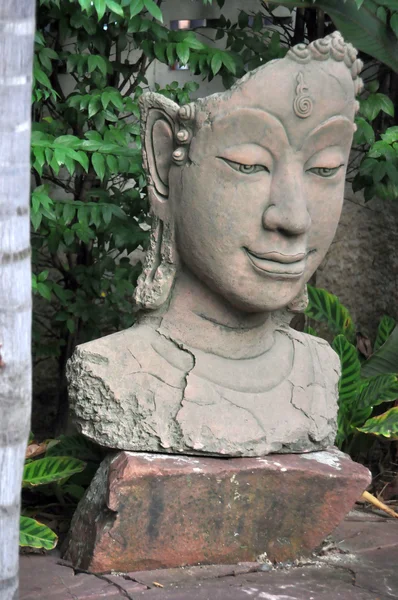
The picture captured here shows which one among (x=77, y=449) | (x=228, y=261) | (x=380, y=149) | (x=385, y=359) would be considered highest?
(x=380, y=149)

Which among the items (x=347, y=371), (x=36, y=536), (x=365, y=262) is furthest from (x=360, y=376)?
(x=36, y=536)

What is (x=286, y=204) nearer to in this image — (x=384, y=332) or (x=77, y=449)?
(x=77, y=449)

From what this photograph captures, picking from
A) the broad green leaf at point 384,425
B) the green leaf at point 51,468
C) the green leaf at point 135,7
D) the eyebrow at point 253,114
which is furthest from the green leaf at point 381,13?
the green leaf at point 51,468

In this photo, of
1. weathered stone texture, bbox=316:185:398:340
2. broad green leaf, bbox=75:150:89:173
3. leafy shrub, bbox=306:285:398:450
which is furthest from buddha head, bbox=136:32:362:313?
weathered stone texture, bbox=316:185:398:340

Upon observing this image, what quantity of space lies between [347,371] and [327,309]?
52 centimetres

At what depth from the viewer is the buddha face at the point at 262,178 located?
341 centimetres

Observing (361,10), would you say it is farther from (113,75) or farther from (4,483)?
(4,483)

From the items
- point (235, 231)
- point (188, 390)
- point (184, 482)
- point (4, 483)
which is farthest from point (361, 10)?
point (4, 483)

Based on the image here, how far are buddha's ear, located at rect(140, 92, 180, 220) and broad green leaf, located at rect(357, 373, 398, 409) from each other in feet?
5.36

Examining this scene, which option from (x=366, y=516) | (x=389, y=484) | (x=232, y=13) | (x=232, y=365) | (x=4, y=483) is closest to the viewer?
(x=4, y=483)

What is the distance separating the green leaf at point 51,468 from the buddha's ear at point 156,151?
1069mm

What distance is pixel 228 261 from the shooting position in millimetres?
3508

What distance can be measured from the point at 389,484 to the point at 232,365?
162 cm

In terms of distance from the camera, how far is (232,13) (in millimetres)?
5426
